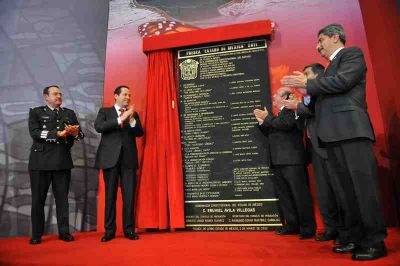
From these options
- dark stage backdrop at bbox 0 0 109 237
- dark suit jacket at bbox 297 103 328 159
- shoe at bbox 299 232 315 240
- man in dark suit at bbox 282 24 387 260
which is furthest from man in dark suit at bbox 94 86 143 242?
man in dark suit at bbox 282 24 387 260

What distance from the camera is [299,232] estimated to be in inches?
128

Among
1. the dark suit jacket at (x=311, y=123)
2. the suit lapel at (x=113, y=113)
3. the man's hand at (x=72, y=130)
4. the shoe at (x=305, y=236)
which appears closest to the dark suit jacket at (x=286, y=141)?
the dark suit jacket at (x=311, y=123)

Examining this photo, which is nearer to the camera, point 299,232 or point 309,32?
point 299,232

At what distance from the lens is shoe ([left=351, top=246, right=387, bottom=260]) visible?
194 centimetres

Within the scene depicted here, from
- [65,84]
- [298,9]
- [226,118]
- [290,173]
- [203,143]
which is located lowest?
[290,173]

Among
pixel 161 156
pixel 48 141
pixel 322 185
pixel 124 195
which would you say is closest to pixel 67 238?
pixel 124 195

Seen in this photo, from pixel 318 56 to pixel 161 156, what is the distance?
2278mm

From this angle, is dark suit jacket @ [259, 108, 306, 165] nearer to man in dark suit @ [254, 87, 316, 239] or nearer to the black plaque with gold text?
man in dark suit @ [254, 87, 316, 239]

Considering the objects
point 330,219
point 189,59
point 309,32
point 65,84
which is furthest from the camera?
point 65,84

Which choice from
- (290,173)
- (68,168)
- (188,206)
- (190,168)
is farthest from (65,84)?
(290,173)

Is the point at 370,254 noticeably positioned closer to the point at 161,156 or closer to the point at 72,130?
the point at 161,156

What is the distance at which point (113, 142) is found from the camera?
11.2ft

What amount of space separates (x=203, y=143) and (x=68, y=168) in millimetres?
1616

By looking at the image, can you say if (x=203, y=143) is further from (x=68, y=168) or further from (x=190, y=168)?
(x=68, y=168)
